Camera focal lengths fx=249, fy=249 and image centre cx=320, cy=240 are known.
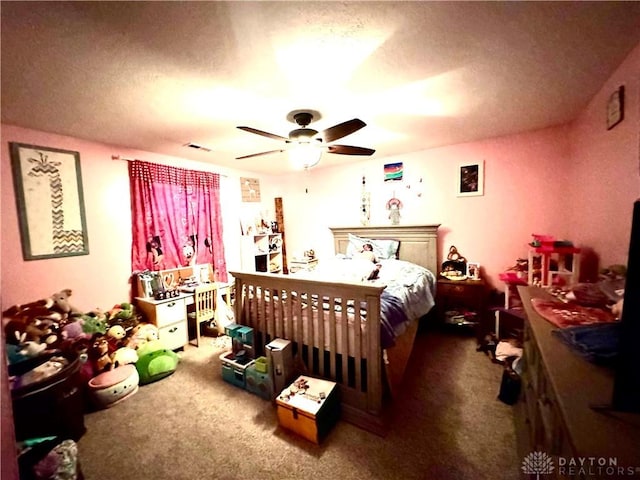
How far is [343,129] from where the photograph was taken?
1.88m

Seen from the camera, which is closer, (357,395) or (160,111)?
(357,395)

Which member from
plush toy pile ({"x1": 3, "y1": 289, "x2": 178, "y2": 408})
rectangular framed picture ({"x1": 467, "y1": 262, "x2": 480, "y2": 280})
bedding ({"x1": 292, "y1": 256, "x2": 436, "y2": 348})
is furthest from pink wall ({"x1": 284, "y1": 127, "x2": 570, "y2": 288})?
plush toy pile ({"x1": 3, "y1": 289, "x2": 178, "y2": 408})

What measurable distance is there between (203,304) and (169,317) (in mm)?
444

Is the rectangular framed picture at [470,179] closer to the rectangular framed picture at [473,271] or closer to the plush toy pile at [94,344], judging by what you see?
the rectangular framed picture at [473,271]

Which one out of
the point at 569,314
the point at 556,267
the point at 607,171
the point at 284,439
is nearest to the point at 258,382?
the point at 284,439

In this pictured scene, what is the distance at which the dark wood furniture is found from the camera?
54cm

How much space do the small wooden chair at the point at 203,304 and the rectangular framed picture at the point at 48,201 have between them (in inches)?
47.9

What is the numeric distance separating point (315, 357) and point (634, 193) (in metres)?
2.38

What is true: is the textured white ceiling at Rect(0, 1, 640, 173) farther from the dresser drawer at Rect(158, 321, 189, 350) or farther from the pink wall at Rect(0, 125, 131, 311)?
the dresser drawer at Rect(158, 321, 189, 350)

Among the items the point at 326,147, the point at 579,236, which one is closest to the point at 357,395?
the point at 326,147

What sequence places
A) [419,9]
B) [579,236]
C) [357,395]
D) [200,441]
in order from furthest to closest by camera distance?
[579,236] < [357,395] < [200,441] < [419,9]

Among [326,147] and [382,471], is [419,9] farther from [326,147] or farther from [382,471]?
[382,471]

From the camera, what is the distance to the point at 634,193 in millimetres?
1504

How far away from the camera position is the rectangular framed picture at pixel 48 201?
222cm
